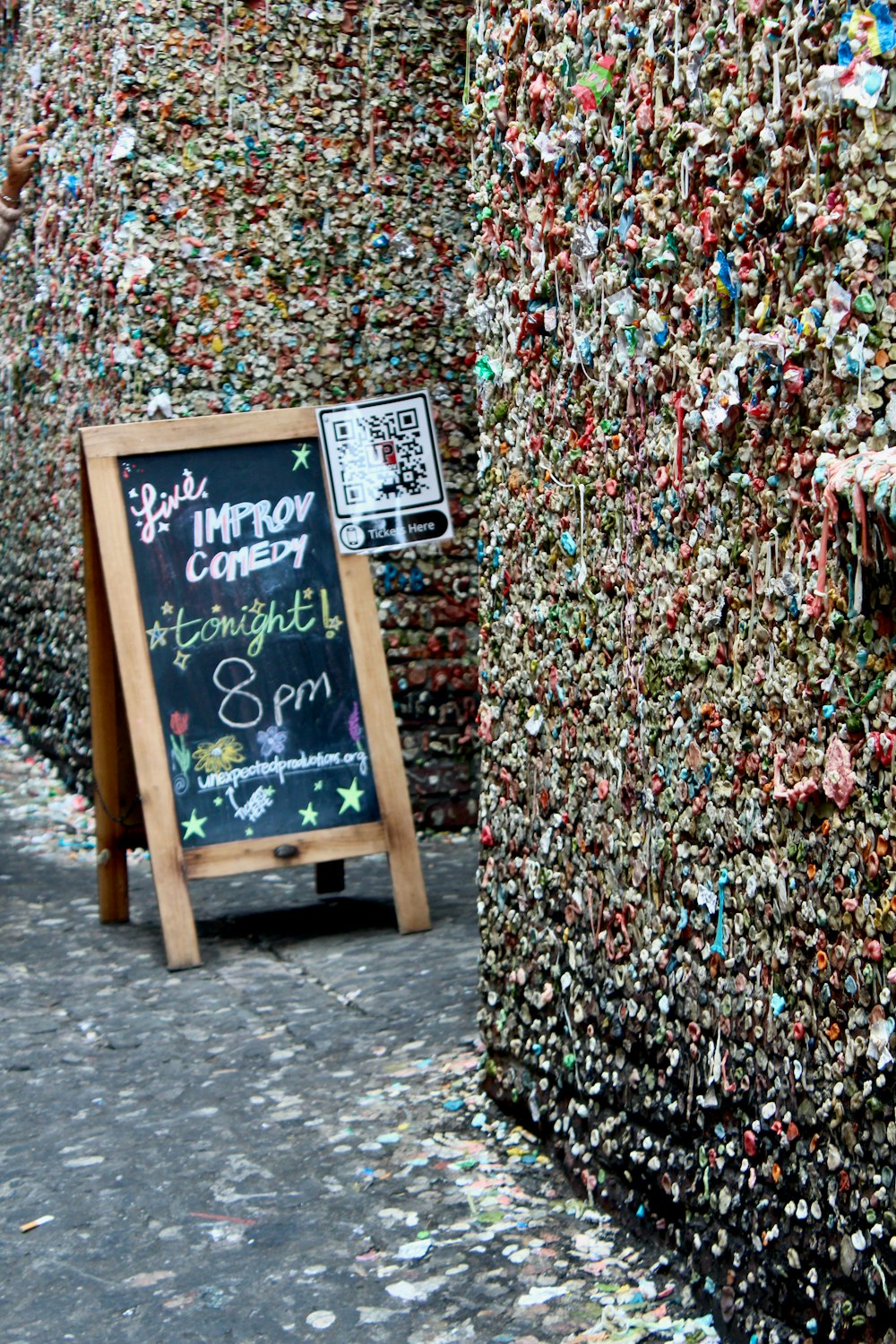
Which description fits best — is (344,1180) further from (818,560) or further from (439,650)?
(439,650)

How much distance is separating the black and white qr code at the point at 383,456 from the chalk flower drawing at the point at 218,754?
822 millimetres

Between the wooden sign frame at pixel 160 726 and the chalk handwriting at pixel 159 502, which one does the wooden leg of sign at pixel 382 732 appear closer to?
the wooden sign frame at pixel 160 726

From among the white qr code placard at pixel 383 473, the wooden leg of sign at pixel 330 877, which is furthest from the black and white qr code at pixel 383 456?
the wooden leg of sign at pixel 330 877

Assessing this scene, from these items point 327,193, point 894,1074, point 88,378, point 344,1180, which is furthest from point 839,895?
point 88,378

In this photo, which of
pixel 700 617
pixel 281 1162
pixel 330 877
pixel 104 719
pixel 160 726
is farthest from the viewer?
pixel 330 877

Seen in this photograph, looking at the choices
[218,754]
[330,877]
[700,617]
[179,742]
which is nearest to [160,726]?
[179,742]

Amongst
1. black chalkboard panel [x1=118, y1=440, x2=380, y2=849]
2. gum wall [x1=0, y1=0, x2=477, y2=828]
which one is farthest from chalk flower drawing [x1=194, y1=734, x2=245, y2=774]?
gum wall [x1=0, y1=0, x2=477, y2=828]

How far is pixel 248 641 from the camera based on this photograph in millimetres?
5004

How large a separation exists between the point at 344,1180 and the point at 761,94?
223 centimetres

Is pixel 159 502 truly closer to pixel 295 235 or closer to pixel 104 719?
pixel 104 719

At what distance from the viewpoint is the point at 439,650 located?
6527 millimetres

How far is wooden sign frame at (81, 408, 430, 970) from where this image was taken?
4809 mm

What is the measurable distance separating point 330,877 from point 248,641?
1020mm

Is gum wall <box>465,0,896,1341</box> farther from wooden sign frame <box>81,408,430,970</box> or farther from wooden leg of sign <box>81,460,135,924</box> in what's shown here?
wooden leg of sign <box>81,460,135,924</box>
